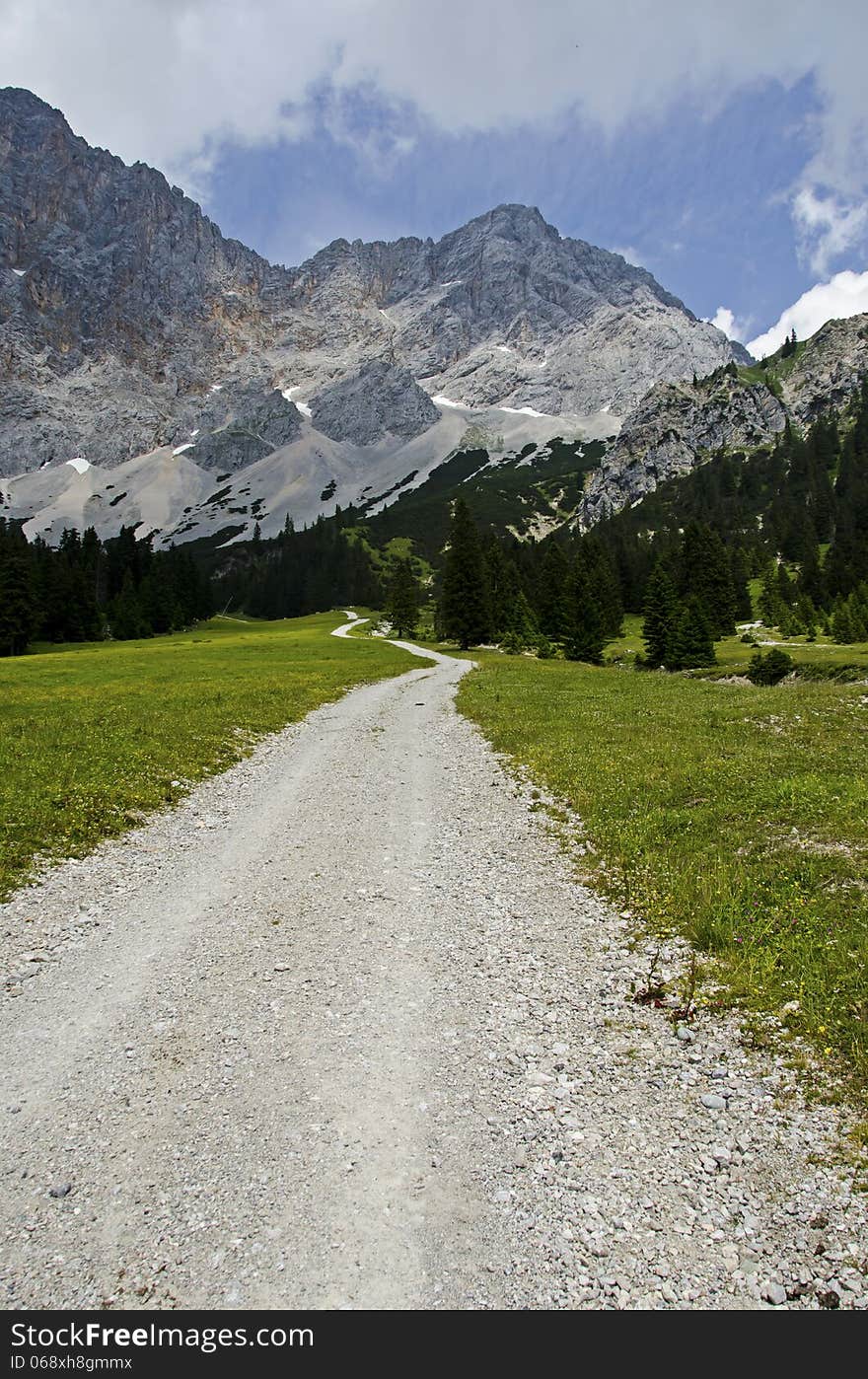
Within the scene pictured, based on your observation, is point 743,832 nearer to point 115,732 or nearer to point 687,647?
point 115,732

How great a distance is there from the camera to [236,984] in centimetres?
855

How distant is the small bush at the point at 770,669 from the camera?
5481cm

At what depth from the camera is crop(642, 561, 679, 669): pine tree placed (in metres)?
73.3

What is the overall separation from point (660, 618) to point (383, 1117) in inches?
3046

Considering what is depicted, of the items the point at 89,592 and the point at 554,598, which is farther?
the point at 89,592

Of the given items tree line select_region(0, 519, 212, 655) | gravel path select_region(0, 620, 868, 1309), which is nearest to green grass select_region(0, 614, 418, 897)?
gravel path select_region(0, 620, 868, 1309)

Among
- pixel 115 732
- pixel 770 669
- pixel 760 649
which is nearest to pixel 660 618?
pixel 760 649

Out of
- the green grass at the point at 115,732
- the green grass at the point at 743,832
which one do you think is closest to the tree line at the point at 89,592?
the green grass at the point at 115,732

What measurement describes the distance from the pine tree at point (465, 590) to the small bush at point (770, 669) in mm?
34995

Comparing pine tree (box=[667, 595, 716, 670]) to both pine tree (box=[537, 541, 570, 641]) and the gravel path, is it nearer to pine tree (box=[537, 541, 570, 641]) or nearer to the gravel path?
pine tree (box=[537, 541, 570, 641])

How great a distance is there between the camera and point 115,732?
22.6m

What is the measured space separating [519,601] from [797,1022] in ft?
262

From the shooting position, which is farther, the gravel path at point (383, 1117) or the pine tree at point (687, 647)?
the pine tree at point (687, 647)

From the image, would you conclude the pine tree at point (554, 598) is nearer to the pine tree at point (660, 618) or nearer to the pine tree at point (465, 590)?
the pine tree at point (660, 618)
